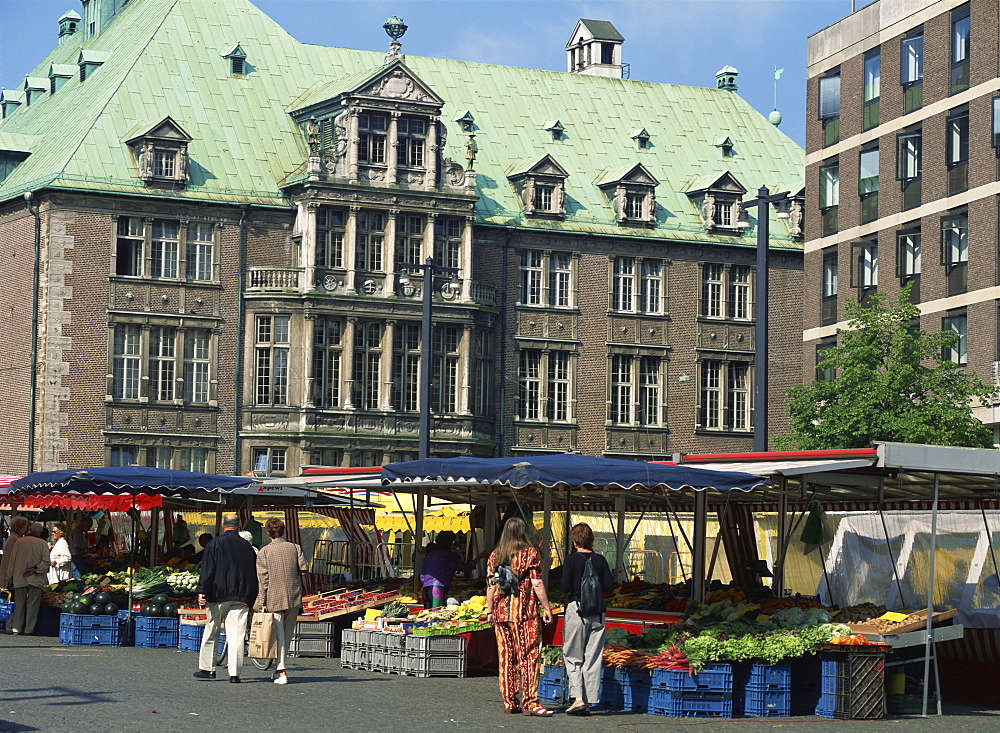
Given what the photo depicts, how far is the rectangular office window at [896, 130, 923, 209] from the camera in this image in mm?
50844

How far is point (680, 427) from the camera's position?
64.3 metres

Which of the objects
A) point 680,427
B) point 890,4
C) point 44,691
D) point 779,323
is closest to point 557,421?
point 680,427

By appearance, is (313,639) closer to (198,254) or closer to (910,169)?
(910,169)

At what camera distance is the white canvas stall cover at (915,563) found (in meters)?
23.2

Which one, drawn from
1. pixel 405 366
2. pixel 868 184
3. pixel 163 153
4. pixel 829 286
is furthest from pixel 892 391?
pixel 163 153

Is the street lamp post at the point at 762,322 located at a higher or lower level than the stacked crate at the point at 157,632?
higher

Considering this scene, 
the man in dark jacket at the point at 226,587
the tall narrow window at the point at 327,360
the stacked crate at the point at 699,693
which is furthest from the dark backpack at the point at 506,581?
the tall narrow window at the point at 327,360

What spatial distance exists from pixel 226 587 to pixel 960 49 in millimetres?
33931

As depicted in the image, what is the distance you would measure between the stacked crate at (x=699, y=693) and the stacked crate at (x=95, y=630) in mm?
10515

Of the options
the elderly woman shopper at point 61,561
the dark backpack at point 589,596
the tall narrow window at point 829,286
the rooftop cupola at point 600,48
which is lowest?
the elderly woman shopper at point 61,561

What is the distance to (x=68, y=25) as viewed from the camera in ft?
242

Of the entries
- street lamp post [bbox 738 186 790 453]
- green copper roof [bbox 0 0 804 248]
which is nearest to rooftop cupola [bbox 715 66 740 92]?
green copper roof [bbox 0 0 804 248]

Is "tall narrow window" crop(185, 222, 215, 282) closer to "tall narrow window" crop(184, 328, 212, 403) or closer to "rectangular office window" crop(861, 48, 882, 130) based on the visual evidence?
"tall narrow window" crop(184, 328, 212, 403)

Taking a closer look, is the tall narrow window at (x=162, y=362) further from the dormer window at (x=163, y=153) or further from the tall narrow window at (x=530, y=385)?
the tall narrow window at (x=530, y=385)
